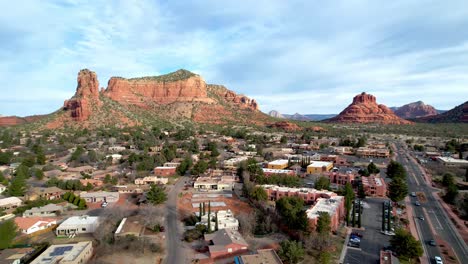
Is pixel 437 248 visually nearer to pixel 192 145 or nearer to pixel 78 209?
pixel 78 209

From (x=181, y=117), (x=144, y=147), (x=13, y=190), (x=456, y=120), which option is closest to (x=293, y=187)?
(x=13, y=190)

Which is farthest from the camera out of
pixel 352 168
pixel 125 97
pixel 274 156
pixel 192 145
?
pixel 125 97

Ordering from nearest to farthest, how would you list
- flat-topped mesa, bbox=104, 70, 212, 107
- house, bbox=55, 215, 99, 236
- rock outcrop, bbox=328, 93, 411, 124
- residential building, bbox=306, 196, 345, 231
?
residential building, bbox=306, 196, 345, 231, house, bbox=55, 215, 99, 236, flat-topped mesa, bbox=104, 70, 212, 107, rock outcrop, bbox=328, 93, 411, 124

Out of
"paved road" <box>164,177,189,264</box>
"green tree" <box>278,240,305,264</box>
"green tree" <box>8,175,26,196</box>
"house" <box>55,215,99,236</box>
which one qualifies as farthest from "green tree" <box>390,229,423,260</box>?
"green tree" <box>8,175,26,196</box>

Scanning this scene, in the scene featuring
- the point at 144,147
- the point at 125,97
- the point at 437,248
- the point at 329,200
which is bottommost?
the point at 437,248

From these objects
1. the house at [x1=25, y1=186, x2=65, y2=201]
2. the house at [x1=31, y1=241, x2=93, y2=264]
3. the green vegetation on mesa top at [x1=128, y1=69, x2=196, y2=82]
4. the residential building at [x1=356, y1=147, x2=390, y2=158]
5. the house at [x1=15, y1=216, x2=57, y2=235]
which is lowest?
the house at [x1=31, y1=241, x2=93, y2=264]

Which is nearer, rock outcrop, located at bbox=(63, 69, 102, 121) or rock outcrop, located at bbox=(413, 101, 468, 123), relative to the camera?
rock outcrop, located at bbox=(63, 69, 102, 121)

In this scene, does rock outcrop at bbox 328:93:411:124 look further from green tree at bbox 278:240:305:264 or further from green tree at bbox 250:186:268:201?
green tree at bbox 278:240:305:264

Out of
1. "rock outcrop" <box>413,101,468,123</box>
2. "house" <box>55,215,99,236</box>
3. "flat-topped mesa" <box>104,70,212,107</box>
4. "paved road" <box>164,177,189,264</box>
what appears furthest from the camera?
"rock outcrop" <box>413,101,468,123</box>
